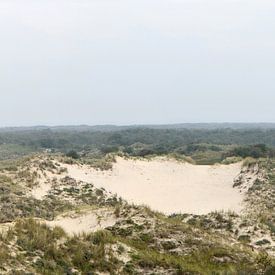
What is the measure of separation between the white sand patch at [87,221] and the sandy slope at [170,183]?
13554mm

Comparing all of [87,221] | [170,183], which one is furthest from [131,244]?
[170,183]

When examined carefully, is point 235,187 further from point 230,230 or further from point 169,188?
point 230,230

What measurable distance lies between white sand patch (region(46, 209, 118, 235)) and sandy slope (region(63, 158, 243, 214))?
13554mm

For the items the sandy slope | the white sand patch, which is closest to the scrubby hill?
the white sand patch

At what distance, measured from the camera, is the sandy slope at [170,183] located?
32062 millimetres

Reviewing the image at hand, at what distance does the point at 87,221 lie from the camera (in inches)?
648

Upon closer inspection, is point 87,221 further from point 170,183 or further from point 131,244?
point 170,183

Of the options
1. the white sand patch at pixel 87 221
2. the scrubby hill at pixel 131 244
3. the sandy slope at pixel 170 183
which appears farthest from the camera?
the sandy slope at pixel 170 183

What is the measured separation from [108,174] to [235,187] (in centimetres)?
884

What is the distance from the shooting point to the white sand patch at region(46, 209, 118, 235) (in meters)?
15.8

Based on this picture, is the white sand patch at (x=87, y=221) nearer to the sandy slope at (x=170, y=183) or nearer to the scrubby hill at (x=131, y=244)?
the scrubby hill at (x=131, y=244)

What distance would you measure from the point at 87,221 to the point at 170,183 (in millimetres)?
20575

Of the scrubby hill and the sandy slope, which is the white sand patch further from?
the sandy slope

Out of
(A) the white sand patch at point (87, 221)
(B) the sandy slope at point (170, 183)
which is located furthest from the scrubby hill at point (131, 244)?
(B) the sandy slope at point (170, 183)
